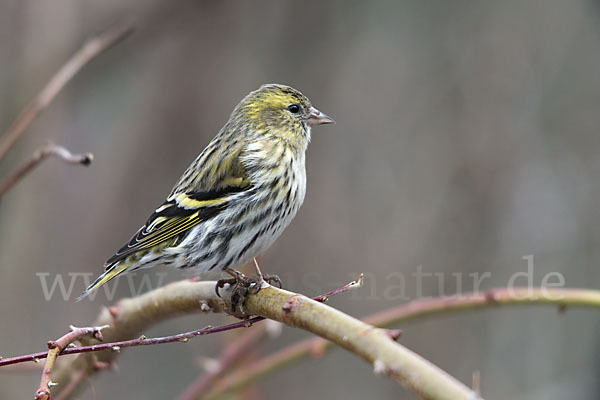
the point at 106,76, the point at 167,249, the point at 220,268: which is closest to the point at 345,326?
the point at 220,268

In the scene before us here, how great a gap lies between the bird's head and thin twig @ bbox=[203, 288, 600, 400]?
126 cm

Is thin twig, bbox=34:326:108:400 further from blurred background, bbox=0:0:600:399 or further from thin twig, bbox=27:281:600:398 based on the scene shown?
blurred background, bbox=0:0:600:399

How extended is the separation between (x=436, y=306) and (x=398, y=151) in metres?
3.81

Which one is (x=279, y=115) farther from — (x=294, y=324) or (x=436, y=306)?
(x=294, y=324)

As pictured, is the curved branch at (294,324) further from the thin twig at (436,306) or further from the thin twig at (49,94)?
the thin twig at (49,94)

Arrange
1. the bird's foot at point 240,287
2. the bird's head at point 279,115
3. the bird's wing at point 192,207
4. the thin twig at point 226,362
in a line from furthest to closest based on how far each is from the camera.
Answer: the bird's head at point 279,115
the bird's wing at point 192,207
the thin twig at point 226,362
the bird's foot at point 240,287

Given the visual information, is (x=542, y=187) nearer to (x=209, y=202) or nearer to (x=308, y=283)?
(x=308, y=283)

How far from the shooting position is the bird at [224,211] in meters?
3.26

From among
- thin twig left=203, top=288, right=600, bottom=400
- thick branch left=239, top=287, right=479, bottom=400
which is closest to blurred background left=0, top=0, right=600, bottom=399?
thin twig left=203, top=288, right=600, bottom=400

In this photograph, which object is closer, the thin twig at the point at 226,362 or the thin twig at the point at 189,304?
the thin twig at the point at 189,304

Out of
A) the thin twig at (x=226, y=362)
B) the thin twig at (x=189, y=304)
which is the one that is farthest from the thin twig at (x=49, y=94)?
the thin twig at (x=226, y=362)

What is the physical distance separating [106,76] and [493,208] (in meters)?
3.35

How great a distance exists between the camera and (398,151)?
20.9 ft

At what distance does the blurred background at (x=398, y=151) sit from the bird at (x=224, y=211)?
7.35 feet
